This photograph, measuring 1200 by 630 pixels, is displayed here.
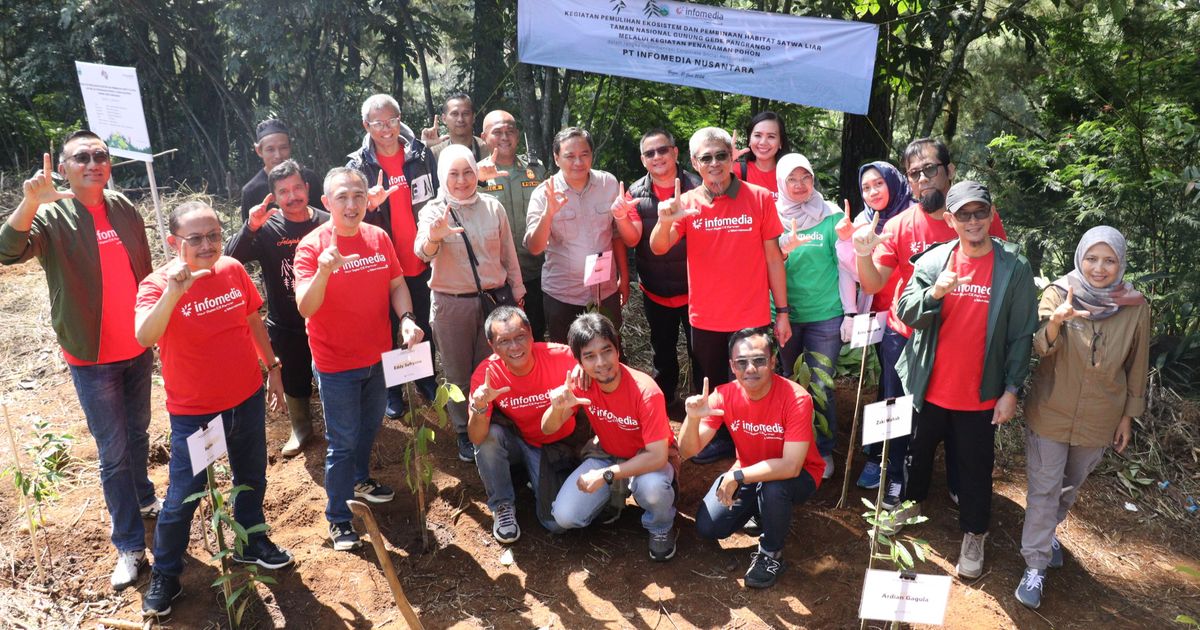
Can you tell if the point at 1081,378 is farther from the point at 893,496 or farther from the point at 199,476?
the point at 199,476

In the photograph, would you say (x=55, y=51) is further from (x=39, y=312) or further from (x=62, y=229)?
(x=62, y=229)

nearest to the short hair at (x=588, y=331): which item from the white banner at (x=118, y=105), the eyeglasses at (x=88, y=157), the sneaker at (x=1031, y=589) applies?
the sneaker at (x=1031, y=589)

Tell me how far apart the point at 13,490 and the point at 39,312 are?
2834 millimetres

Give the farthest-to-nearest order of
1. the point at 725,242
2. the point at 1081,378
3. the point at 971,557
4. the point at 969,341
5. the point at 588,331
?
the point at 725,242 → the point at 971,557 → the point at 588,331 → the point at 969,341 → the point at 1081,378

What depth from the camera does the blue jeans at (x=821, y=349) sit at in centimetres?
421

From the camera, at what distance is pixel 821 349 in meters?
4.24

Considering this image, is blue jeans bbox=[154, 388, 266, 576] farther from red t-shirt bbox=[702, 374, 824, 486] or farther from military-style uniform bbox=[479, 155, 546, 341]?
red t-shirt bbox=[702, 374, 824, 486]

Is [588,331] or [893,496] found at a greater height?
[588,331]

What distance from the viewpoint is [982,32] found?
6090mm

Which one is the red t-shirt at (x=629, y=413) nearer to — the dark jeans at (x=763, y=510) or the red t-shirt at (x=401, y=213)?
the dark jeans at (x=763, y=510)

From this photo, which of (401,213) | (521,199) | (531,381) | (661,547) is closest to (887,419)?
(661,547)

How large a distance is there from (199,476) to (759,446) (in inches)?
92.4

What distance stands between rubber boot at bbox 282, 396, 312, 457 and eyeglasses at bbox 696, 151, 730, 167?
263cm

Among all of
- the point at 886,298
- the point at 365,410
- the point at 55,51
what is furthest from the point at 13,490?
the point at 55,51
